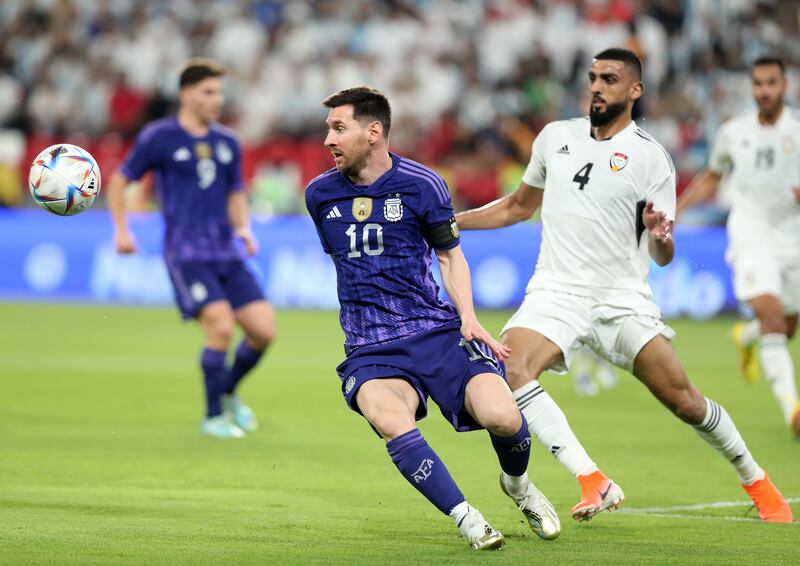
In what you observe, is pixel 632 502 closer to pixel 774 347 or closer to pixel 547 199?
pixel 547 199

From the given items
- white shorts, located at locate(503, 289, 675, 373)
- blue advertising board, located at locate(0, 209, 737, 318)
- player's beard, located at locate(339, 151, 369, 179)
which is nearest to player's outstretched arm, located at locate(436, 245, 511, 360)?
player's beard, located at locate(339, 151, 369, 179)

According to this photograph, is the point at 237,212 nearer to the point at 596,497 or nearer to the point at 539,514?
the point at 596,497

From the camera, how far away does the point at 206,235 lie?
34.3 feet

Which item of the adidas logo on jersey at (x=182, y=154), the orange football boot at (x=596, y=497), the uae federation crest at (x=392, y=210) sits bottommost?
the orange football boot at (x=596, y=497)

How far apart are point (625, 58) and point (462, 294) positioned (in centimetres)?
182

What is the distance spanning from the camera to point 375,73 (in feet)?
77.6

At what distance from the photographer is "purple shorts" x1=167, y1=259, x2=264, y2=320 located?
10273 millimetres

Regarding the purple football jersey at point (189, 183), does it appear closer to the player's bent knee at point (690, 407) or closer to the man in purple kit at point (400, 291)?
the man in purple kit at point (400, 291)

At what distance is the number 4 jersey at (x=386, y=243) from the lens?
6.49 m

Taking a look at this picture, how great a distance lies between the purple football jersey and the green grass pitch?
1.39 m

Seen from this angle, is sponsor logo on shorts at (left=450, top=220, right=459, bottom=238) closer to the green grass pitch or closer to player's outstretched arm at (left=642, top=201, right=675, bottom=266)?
player's outstretched arm at (left=642, top=201, right=675, bottom=266)

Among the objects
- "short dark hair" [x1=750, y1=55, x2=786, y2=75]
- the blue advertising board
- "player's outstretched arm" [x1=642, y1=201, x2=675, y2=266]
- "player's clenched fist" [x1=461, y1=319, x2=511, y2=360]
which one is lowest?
the blue advertising board

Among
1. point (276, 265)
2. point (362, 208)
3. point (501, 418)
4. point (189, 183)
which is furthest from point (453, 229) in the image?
point (276, 265)

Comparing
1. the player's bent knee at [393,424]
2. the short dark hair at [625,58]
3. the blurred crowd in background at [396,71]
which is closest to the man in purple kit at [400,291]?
the player's bent knee at [393,424]
